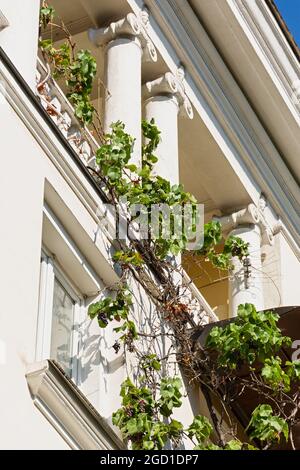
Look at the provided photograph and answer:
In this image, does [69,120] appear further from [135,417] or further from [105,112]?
[135,417]

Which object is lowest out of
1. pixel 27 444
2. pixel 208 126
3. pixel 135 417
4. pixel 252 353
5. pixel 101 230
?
pixel 27 444

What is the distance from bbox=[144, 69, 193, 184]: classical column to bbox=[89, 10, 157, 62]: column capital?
0.35 meters

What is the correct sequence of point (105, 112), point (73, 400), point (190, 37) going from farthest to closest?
point (190, 37) → point (105, 112) → point (73, 400)

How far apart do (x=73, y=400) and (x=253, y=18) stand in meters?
7.94

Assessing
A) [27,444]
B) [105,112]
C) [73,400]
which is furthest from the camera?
[105,112]

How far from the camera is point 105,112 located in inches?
598

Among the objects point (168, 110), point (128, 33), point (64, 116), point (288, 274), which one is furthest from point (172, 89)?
point (288, 274)

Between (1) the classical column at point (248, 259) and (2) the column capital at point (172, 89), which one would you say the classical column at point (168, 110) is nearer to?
(2) the column capital at point (172, 89)

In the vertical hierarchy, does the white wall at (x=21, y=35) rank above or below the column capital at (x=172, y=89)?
below

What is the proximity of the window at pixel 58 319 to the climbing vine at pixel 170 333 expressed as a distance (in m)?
0.24

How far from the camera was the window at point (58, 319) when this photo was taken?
1221cm

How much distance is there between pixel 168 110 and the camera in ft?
53.7

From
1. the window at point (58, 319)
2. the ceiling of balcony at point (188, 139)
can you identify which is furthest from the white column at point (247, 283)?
the window at point (58, 319)
